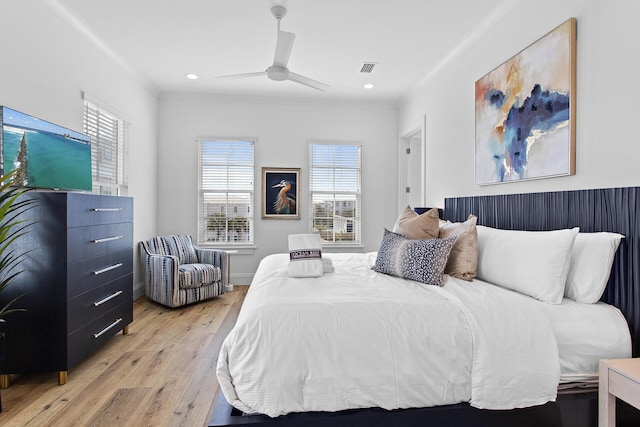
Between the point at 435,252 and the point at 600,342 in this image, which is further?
the point at 435,252

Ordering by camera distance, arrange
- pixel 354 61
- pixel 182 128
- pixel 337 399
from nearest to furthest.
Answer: pixel 337 399 < pixel 354 61 < pixel 182 128

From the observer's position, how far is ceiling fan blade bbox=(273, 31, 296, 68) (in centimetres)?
246

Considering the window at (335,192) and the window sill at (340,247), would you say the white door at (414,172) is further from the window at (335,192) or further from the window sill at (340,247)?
the window sill at (340,247)

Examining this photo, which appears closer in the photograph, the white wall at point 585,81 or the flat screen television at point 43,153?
the white wall at point 585,81

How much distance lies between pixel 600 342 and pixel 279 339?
4.57ft

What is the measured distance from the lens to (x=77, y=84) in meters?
2.92

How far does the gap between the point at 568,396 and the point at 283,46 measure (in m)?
2.80

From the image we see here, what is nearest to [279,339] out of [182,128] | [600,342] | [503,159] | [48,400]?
[600,342]

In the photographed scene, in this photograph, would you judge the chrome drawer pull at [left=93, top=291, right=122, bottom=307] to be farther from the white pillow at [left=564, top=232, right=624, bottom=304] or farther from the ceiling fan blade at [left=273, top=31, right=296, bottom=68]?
the white pillow at [left=564, top=232, right=624, bottom=304]

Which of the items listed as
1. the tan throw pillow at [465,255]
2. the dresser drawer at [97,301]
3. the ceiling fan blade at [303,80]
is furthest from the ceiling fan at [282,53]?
the dresser drawer at [97,301]

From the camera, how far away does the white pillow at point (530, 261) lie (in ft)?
5.29

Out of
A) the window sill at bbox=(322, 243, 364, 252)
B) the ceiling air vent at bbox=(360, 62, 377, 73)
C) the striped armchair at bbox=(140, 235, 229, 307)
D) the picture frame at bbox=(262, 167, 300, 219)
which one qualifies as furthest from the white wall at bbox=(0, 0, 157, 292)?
the ceiling air vent at bbox=(360, 62, 377, 73)

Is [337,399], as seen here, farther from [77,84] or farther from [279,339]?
[77,84]

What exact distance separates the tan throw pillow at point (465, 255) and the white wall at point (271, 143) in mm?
2771
